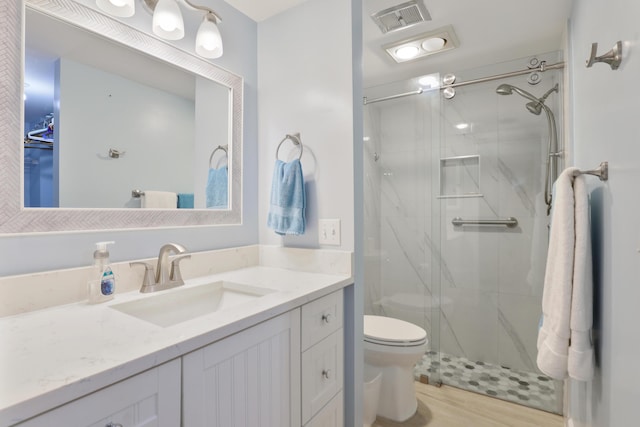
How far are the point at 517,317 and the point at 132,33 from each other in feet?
9.46

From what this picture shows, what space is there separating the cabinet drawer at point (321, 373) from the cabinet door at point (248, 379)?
5 cm

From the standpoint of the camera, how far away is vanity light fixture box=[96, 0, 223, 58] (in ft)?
3.59

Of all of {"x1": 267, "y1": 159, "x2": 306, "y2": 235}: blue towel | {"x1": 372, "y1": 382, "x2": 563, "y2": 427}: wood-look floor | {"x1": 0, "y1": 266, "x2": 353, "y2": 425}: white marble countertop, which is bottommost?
{"x1": 372, "y1": 382, "x2": 563, "y2": 427}: wood-look floor

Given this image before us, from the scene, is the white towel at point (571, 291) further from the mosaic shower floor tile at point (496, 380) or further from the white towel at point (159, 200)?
the white towel at point (159, 200)

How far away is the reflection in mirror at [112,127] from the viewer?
3.18 ft

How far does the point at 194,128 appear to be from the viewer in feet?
4.68

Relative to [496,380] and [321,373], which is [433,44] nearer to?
[321,373]

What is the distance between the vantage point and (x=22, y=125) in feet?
3.02

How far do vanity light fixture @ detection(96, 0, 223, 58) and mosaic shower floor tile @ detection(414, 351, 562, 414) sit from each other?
2.45 metres

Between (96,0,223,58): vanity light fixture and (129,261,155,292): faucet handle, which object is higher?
(96,0,223,58): vanity light fixture

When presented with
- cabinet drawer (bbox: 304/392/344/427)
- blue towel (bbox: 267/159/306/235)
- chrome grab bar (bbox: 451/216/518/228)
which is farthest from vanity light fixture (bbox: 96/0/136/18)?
chrome grab bar (bbox: 451/216/518/228)

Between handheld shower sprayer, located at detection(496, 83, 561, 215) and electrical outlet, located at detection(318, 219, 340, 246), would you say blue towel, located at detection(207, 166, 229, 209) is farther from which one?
handheld shower sprayer, located at detection(496, 83, 561, 215)

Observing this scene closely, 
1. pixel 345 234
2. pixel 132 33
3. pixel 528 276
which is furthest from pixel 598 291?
pixel 132 33

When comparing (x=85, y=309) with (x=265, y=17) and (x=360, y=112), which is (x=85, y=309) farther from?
(x=265, y=17)
